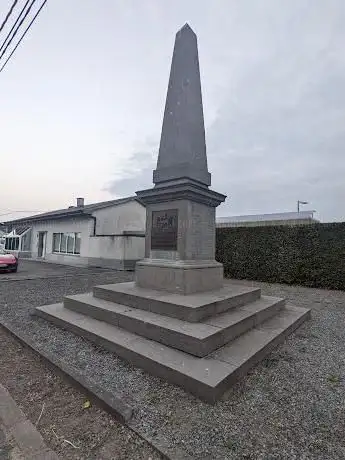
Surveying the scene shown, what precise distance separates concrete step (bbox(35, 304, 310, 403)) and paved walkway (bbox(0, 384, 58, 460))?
131 centimetres

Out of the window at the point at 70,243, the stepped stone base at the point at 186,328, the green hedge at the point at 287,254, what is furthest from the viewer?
the window at the point at 70,243

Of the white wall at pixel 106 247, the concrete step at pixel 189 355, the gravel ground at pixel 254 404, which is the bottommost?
the gravel ground at pixel 254 404

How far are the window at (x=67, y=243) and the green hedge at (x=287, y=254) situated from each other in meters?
10.8

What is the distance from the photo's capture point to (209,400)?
258 cm

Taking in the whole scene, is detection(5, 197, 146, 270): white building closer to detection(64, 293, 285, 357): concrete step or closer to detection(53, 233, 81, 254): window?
detection(53, 233, 81, 254): window

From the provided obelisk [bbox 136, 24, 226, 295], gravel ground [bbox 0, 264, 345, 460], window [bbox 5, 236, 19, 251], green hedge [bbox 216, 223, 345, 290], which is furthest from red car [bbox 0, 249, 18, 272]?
window [bbox 5, 236, 19, 251]

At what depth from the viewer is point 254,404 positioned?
2.60 metres

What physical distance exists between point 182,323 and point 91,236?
14559 mm

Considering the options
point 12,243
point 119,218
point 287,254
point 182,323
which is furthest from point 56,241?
point 182,323

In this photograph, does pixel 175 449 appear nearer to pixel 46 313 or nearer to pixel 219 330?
pixel 219 330

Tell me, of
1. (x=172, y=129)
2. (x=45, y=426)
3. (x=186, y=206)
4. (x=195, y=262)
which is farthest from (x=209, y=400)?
(x=172, y=129)

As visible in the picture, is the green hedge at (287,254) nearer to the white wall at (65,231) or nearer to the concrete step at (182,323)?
the concrete step at (182,323)

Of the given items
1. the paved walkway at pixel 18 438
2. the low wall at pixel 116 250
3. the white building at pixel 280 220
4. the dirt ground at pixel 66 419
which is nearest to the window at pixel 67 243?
the low wall at pixel 116 250

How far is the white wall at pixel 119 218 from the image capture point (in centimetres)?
1791
